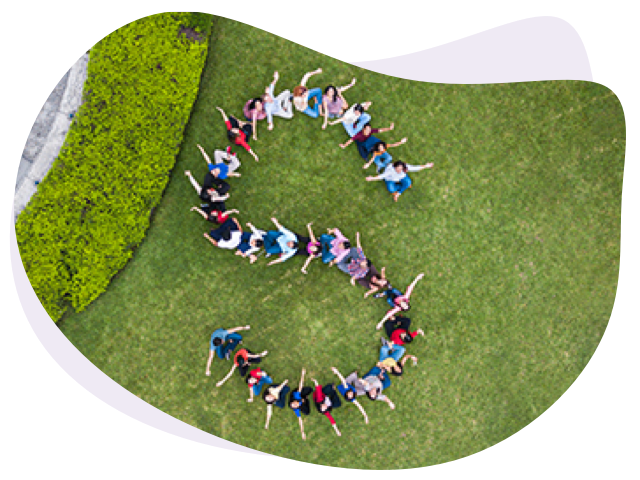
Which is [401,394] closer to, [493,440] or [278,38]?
[493,440]

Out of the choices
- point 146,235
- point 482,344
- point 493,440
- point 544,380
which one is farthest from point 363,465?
point 146,235

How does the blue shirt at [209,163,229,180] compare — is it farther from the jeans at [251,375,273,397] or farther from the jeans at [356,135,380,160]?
the jeans at [251,375,273,397]

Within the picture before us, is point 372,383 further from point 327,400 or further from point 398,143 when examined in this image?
point 398,143

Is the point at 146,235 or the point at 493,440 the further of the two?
the point at 493,440

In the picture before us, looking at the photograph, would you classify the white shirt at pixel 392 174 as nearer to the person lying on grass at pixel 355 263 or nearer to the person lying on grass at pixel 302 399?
the person lying on grass at pixel 355 263

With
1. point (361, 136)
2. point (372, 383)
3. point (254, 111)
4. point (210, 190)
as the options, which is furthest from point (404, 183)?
point (372, 383)

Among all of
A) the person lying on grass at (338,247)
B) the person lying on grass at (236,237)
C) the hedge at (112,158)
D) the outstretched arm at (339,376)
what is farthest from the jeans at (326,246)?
the hedge at (112,158)
